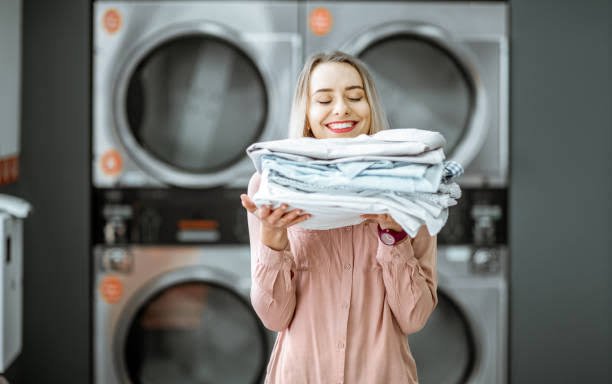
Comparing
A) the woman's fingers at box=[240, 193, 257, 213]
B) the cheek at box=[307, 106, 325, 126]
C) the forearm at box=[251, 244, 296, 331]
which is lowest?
the forearm at box=[251, 244, 296, 331]

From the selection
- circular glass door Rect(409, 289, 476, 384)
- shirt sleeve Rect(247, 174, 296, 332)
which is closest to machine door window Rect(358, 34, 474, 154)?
circular glass door Rect(409, 289, 476, 384)

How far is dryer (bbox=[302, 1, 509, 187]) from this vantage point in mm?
2482

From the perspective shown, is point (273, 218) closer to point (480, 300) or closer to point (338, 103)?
point (338, 103)

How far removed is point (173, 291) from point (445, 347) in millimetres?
991

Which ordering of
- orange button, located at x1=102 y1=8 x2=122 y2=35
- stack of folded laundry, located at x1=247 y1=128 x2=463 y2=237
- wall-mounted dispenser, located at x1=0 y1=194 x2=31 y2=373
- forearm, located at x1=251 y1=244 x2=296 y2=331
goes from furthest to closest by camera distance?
orange button, located at x1=102 y1=8 x2=122 y2=35 < wall-mounted dispenser, located at x1=0 y1=194 x2=31 y2=373 < forearm, located at x1=251 y1=244 x2=296 y2=331 < stack of folded laundry, located at x1=247 y1=128 x2=463 y2=237

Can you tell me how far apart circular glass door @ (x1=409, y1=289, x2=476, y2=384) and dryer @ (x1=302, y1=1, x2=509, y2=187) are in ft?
1.59

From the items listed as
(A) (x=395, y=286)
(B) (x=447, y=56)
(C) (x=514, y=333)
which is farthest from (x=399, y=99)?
(A) (x=395, y=286)

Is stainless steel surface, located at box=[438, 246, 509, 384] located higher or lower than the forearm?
lower

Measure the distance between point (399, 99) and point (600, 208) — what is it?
82cm

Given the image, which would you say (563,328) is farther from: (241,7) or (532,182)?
(241,7)

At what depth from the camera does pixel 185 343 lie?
2.52 meters

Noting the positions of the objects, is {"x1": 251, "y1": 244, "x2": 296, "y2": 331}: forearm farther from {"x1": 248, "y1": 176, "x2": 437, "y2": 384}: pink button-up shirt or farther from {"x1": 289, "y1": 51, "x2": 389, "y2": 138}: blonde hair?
{"x1": 289, "y1": 51, "x2": 389, "y2": 138}: blonde hair

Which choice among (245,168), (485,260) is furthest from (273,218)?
(485,260)

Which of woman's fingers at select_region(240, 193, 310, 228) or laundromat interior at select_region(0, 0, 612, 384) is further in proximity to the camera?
laundromat interior at select_region(0, 0, 612, 384)
